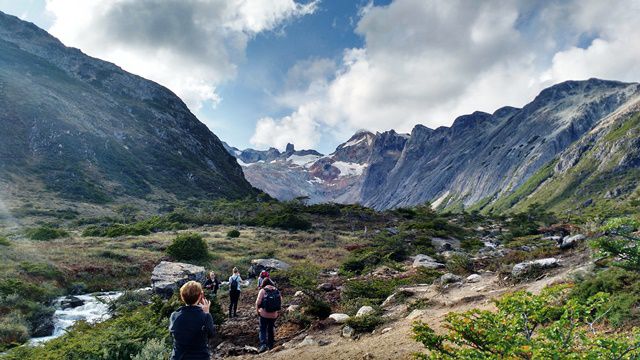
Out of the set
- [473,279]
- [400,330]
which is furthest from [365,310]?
[473,279]

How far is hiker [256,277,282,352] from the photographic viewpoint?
11523 mm

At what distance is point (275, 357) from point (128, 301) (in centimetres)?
1079

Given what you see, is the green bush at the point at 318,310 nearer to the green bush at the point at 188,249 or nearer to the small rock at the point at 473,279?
the small rock at the point at 473,279

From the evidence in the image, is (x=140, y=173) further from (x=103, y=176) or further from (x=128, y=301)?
(x=128, y=301)

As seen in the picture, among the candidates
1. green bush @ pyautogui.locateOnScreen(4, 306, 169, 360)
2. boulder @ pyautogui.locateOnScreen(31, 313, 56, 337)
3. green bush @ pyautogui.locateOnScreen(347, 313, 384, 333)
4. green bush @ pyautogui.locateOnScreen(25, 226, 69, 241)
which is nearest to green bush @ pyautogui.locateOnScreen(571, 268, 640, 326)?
green bush @ pyautogui.locateOnScreen(347, 313, 384, 333)

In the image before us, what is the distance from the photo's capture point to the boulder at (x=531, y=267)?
646 inches

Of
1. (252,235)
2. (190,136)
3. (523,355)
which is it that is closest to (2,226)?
(252,235)

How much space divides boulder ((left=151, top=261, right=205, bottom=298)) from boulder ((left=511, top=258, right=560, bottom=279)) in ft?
50.4

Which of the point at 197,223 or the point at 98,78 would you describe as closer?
the point at 197,223

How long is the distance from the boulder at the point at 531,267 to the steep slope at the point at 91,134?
216 feet

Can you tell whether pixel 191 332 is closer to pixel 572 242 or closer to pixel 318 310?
pixel 318 310

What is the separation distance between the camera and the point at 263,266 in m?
26.1

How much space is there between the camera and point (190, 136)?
4975 inches

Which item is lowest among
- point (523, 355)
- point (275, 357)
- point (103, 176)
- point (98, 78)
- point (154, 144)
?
point (275, 357)
